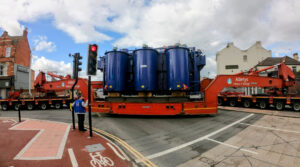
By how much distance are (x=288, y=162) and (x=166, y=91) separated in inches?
286

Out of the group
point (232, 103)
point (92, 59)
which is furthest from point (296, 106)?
point (92, 59)

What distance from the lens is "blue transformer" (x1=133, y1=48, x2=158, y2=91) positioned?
32.2ft

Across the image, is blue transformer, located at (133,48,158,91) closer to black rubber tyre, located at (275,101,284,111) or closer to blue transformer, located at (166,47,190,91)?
blue transformer, located at (166,47,190,91)

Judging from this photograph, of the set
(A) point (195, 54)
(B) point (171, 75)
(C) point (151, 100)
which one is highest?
(A) point (195, 54)

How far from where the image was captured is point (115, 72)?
10.3m

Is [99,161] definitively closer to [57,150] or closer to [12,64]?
[57,150]

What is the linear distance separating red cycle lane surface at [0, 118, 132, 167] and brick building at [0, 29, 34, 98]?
2243 cm

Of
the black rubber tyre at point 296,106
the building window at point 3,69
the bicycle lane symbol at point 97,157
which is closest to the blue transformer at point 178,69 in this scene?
the bicycle lane symbol at point 97,157

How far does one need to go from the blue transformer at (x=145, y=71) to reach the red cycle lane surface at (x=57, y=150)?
4.93m

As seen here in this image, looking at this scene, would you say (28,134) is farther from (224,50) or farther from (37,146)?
(224,50)

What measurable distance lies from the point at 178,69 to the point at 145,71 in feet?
7.92

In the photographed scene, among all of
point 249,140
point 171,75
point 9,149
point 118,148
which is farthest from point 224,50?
point 9,149

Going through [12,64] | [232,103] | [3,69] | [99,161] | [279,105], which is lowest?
[99,161]

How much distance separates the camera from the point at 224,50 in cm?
3281
